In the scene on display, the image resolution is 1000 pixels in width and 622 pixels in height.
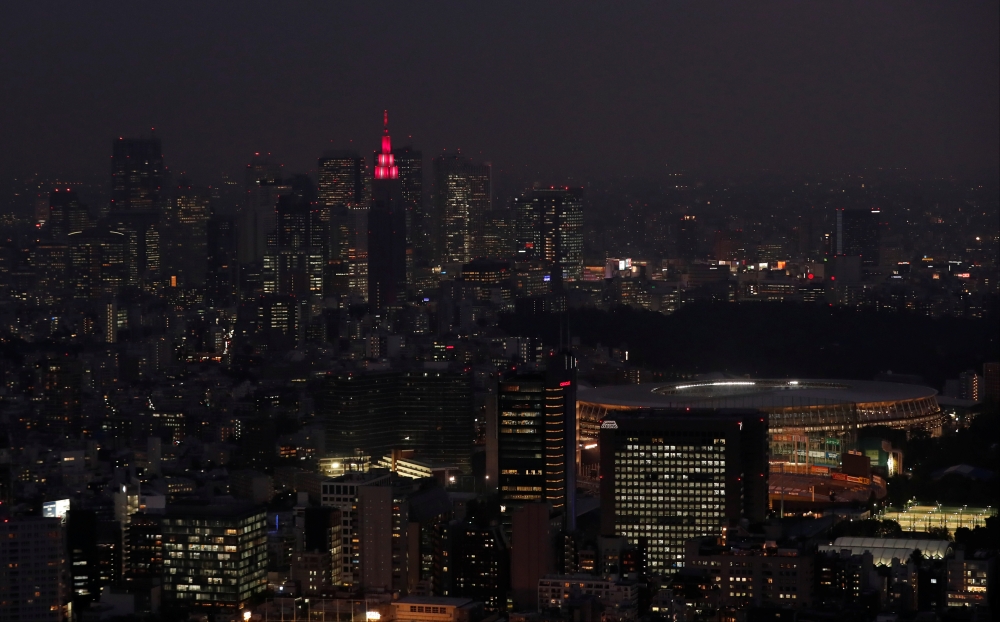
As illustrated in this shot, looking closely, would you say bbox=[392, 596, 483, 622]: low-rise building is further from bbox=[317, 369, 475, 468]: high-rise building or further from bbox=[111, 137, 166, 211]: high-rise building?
bbox=[111, 137, 166, 211]: high-rise building

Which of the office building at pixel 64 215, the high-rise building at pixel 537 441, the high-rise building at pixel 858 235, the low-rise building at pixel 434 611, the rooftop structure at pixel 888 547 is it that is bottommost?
the low-rise building at pixel 434 611

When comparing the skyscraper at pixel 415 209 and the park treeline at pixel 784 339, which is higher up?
the skyscraper at pixel 415 209

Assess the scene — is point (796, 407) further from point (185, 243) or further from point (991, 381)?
point (185, 243)

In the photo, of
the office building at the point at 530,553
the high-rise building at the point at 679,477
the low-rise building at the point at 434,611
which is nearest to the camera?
the low-rise building at the point at 434,611

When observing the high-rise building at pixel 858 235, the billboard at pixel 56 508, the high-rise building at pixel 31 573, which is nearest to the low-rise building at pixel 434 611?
the high-rise building at pixel 31 573

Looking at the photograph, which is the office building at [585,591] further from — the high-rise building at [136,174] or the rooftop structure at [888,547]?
the high-rise building at [136,174]

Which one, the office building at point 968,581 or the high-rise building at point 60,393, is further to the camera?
the high-rise building at point 60,393

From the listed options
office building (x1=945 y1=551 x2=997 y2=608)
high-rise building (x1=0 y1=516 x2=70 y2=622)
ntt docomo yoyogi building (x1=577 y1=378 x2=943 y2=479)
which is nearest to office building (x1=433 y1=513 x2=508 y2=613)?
high-rise building (x1=0 y1=516 x2=70 y2=622)
